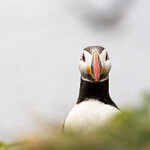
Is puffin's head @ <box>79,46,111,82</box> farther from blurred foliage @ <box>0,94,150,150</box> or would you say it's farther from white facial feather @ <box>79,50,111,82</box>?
blurred foliage @ <box>0,94,150,150</box>

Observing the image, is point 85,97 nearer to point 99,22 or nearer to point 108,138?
point 99,22

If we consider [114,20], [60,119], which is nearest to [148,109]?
[60,119]

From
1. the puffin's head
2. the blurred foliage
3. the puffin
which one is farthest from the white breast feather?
the blurred foliage

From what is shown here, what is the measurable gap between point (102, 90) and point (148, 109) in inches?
226

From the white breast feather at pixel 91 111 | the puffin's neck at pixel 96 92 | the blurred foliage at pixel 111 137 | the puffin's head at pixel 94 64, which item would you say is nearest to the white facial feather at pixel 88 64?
the puffin's head at pixel 94 64

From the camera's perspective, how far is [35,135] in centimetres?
159

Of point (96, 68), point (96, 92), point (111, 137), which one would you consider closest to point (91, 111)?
point (96, 92)

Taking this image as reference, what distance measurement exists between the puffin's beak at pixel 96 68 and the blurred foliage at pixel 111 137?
5.36 metres

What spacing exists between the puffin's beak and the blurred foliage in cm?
536

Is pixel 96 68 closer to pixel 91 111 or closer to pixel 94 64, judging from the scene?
pixel 94 64

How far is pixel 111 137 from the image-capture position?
1420 millimetres

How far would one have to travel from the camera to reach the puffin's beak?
22.8 feet

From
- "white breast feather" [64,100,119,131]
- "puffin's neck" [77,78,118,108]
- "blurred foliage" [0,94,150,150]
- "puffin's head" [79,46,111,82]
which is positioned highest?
"puffin's head" [79,46,111,82]

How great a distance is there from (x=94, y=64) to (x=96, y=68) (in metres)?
0.07
